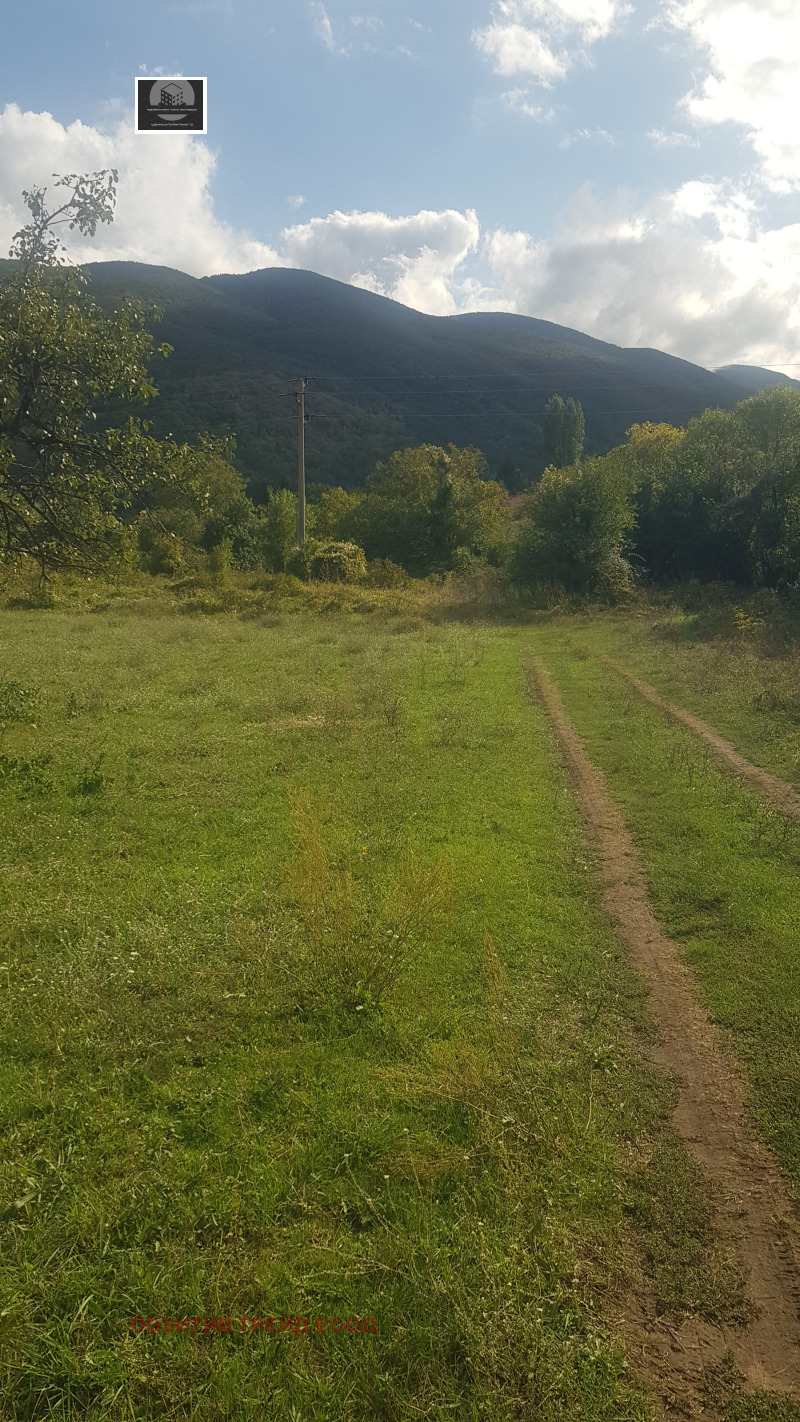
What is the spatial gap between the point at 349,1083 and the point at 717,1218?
2.39 metres

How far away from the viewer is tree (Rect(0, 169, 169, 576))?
10.0 m

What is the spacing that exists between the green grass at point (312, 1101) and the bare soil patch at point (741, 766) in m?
3.18

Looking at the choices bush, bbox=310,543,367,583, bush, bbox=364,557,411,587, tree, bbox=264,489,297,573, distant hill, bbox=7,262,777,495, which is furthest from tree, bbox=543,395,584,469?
bush, bbox=310,543,367,583

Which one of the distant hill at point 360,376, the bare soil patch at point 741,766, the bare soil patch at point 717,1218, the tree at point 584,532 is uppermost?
the distant hill at point 360,376

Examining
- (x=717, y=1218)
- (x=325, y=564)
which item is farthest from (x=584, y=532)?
(x=717, y=1218)

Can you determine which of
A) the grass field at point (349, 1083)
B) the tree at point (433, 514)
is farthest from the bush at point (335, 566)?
the grass field at point (349, 1083)

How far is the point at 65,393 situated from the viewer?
A: 33.9 feet

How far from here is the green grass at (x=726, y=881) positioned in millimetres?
5551

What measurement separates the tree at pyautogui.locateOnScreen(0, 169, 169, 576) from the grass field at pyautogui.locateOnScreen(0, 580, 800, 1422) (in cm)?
389

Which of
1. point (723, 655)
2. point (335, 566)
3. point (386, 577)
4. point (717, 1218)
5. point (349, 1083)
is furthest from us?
point (386, 577)

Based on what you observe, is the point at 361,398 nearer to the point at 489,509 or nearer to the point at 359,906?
the point at 489,509

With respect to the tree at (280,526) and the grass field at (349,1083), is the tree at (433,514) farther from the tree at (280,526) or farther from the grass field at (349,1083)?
the grass field at (349,1083)

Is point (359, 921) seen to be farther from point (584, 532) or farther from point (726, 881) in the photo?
point (584, 532)

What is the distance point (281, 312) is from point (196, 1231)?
183 metres
